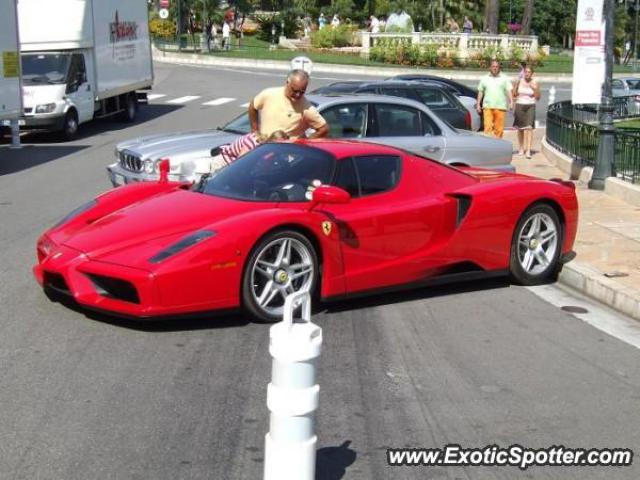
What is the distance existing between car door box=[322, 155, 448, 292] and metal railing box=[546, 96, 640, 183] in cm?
651

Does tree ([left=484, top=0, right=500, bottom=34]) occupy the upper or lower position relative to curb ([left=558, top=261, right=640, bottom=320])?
upper

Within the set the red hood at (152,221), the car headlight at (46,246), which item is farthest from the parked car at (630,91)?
the car headlight at (46,246)

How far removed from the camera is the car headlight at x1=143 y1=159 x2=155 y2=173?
12422 millimetres

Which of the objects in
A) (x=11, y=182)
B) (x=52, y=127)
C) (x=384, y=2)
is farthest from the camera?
(x=384, y=2)

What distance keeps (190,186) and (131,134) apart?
53.0 ft

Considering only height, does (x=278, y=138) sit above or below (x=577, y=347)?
Answer: above

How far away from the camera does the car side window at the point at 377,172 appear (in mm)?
8195

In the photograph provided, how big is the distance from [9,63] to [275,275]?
1225 centimetres

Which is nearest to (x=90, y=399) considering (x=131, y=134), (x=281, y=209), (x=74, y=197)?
(x=281, y=209)

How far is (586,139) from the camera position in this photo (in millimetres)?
16188

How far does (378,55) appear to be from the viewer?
55.9m

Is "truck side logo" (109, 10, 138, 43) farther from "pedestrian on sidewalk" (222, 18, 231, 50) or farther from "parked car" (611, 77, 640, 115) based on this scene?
"pedestrian on sidewalk" (222, 18, 231, 50)

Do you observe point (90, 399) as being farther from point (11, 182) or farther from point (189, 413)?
point (11, 182)

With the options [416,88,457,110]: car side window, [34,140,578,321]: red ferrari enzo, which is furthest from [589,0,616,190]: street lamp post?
[34,140,578,321]: red ferrari enzo
